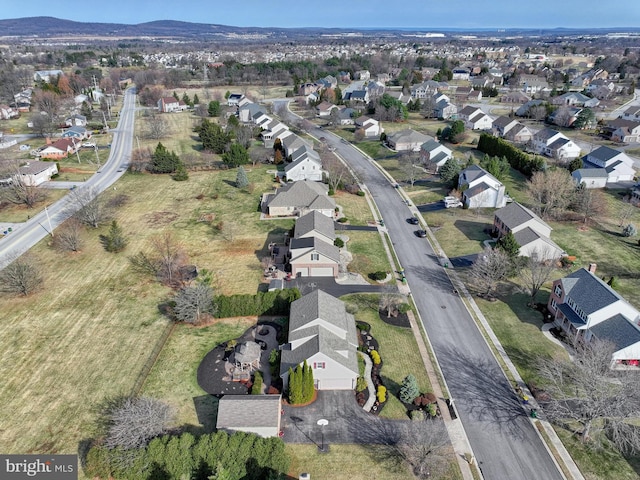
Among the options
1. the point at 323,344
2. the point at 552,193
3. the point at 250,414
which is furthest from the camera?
the point at 552,193

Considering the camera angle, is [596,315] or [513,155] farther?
[513,155]

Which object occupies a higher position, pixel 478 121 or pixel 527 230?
pixel 478 121

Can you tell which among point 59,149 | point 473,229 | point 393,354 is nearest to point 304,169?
point 473,229

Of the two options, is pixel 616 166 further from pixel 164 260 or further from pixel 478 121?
pixel 164 260

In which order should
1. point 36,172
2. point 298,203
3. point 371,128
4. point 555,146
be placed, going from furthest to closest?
1. point 371,128
2. point 555,146
3. point 36,172
4. point 298,203

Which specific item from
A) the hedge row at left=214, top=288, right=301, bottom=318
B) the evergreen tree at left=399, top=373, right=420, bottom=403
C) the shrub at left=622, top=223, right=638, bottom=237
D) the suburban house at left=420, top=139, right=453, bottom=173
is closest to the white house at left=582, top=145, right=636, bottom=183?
the shrub at left=622, top=223, right=638, bottom=237

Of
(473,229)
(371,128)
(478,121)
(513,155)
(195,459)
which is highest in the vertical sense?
(478,121)

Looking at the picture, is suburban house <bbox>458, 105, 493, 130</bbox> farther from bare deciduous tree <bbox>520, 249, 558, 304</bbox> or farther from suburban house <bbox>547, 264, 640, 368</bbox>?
suburban house <bbox>547, 264, 640, 368</bbox>

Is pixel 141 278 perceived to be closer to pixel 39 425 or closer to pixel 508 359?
pixel 39 425

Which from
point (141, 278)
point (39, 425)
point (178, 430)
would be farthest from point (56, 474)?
point (141, 278)
